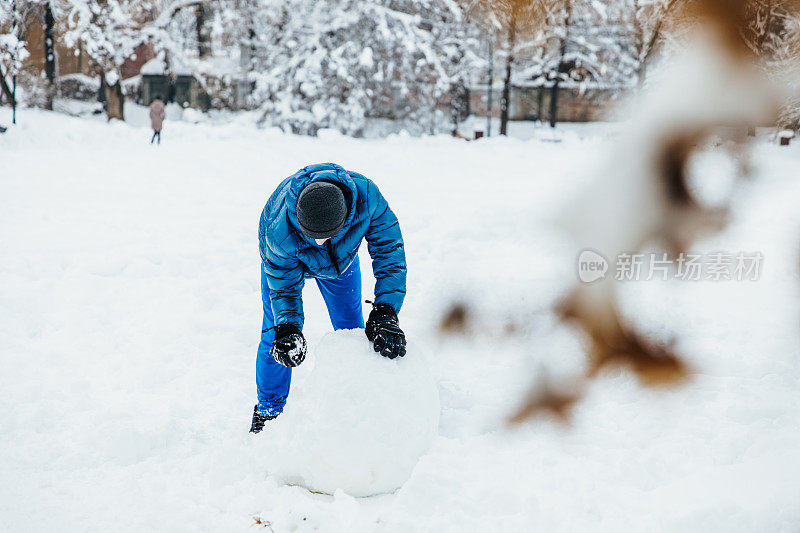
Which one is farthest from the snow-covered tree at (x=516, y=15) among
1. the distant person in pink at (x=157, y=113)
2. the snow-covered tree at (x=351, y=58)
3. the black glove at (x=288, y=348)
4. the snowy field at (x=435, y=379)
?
the snow-covered tree at (x=351, y=58)

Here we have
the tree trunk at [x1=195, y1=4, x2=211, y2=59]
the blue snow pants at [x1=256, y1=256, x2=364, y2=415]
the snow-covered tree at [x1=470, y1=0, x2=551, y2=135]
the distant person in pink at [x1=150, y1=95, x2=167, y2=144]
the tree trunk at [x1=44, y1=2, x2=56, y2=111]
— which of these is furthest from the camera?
the tree trunk at [x1=195, y1=4, x2=211, y2=59]

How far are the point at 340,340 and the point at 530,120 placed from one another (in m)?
20.4

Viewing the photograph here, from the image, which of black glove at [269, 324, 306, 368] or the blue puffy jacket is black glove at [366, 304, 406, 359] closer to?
the blue puffy jacket

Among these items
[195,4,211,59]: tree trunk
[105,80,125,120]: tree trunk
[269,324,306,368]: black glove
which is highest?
[195,4,211,59]: tree trunk

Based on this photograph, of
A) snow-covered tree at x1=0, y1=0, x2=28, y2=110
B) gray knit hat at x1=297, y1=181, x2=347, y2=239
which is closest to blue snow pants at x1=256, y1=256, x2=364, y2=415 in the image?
gray knit hat at x1=297, y1=181, x2=347, y2=239

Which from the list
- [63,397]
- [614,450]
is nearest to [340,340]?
[614,450]

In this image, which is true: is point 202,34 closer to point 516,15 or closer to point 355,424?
point 355,424

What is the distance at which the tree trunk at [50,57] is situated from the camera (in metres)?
15.8

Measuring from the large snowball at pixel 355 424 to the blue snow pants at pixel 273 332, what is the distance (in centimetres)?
37

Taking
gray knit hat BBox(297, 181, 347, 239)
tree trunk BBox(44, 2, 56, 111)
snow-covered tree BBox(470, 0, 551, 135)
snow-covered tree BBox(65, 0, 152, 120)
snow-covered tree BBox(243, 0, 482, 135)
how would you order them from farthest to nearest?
tree trunk BBox(44, 2, 56, 111), snow-covered tree BBox(65, 0, 152, 120), snow-covered tree BBox(243, 0, 482, 135), gray knit hat BBox(297, 181, 347, 239), snow-covered tree BBox(470, 0, 551, 135)

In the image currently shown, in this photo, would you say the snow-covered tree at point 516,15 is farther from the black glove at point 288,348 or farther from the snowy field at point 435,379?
the black glove at point 288,348

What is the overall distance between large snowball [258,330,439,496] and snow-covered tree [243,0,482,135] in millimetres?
12312

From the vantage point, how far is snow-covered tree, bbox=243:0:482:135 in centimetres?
1369

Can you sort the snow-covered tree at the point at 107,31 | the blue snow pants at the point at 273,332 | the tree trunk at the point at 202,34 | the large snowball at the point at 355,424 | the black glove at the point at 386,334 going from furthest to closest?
the tree trunk at the point at 202,34
the snow-covered tree at the point at 107,31
the blue snow pants at the point at 273,332
the black glove at the point at 386,334
the large snowball at the point at 355,424
